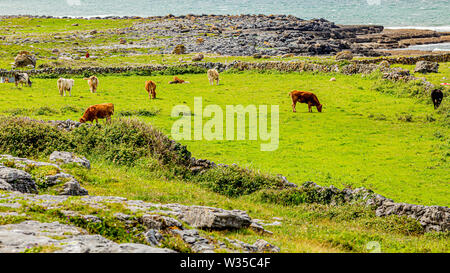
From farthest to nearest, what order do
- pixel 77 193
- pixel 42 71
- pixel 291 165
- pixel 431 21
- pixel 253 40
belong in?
1. pixel 431 21
2. pixel 253 40
3. pixel 42 71
4. pixel 291 165
5. pixel 77 193

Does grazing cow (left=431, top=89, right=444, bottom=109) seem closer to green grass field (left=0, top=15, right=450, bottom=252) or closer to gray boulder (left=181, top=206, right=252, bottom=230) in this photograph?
green grass field (left=0, top=15, right=450, bottom=252)

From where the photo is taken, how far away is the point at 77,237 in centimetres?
718

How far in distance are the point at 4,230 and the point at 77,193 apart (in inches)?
182

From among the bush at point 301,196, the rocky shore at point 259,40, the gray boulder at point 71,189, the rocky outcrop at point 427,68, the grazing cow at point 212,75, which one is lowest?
the bush at point 301,196

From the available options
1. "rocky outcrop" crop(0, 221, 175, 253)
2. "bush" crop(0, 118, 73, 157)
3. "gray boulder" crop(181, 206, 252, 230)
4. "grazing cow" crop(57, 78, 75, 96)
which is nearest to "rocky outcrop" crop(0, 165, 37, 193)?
"rocky outcrop" crop(0, 221, 175, 253)

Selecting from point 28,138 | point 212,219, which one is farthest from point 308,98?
point 212,219

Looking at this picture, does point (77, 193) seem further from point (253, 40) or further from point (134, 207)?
point (253, 40)

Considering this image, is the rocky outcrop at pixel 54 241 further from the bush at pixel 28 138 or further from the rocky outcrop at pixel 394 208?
the bush at pixel 28 138

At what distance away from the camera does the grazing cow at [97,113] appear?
86.6 feet

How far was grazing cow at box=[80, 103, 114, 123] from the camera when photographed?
26406 mm

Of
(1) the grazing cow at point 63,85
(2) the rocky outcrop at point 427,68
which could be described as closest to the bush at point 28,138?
(1) the grazing cow at point 63,85

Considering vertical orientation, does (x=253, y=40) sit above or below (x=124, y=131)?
above

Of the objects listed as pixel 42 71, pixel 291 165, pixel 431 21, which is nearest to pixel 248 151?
pixel 291 165

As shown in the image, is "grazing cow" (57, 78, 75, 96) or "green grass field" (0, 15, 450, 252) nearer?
"green grass field" (0, 15, 450, 252)
